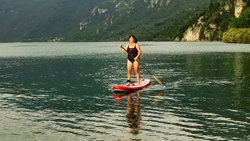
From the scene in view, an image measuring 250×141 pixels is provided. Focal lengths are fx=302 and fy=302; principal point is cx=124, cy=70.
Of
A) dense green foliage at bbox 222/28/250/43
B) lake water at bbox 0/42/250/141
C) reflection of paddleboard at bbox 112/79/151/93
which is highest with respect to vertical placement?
dense green foliage at bbox 222/28/250/43

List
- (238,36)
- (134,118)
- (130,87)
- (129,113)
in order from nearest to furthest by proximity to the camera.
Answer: (134,118) < (129,113) < (130,87) < (238,36)

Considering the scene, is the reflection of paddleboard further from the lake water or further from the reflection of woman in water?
the reflection of woman in water

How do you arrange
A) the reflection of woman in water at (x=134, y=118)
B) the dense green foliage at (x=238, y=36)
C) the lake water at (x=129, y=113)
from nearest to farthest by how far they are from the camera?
the lake water at (x=129, y=113) → the reflection of woman in water at (x=134, y=118) → the dense green foliage at (x=238, y=36)

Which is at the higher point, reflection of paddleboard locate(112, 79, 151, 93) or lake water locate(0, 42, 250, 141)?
reflection of paddleboard locate(112, 79, 151, 93)

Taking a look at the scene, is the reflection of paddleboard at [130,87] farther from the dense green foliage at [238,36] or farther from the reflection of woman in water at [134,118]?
the dense green foliage at [238,36]

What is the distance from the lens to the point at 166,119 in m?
15.4

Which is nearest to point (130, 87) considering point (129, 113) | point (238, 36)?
point (129, 113)

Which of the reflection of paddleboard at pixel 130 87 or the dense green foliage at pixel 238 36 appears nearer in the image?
the reflection of paddleboard at pixel 130 87

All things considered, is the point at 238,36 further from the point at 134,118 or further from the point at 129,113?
the point at 134,118

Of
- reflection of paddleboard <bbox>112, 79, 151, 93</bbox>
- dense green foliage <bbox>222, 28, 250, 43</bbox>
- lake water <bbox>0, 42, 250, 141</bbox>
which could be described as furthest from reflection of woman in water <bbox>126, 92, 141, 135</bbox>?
dense green foliage <bbox>222, 28, 250, 43</bbox>

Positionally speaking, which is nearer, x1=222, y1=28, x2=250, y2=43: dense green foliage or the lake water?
the lake water

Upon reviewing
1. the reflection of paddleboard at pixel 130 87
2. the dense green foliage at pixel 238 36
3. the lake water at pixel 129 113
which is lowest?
the lake water at pixel 129 113

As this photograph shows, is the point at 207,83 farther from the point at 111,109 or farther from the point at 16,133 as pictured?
the point at 16,133

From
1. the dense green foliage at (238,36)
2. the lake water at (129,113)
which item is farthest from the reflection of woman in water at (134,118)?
the dense green foliage at (238,36)
